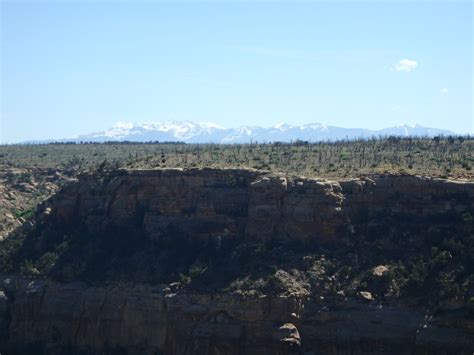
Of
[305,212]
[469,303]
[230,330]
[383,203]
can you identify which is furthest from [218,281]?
[469,303]

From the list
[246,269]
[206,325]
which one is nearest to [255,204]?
[246,269]

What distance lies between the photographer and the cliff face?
181 ft

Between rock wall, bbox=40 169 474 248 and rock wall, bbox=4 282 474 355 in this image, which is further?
rock wall, bbox=40 169 474 248

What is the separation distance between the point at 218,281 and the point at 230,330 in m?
4.40

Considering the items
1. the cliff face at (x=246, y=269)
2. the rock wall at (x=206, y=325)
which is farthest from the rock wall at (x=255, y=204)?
the rock wall at (x=206, y=325)

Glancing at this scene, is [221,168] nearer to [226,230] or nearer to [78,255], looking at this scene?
[226,230]

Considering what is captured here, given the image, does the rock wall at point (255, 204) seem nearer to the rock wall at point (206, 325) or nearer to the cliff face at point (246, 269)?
the cliff face at point (246, 269)

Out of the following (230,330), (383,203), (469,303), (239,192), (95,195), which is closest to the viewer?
(469,303)

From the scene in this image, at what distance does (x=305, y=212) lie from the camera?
61656mm

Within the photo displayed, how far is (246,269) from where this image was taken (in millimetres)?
60562

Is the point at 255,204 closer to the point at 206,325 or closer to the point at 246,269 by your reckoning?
the point at 246,269

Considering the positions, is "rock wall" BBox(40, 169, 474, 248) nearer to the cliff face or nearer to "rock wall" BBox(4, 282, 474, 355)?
the cliff face

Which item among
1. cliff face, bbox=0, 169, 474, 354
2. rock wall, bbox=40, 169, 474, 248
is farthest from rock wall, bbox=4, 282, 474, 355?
rock wall, bbox=40, 169, 474, 248

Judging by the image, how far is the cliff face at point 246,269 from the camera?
55125 millimetres
